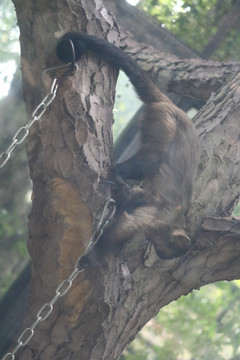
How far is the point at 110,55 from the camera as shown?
9.59ft

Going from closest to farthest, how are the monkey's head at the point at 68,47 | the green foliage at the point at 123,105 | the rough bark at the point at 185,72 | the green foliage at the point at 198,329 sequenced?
the monkey's head at the point at 68,47
the rough bark at the point at 185,72
the green foliage at the point at 123,105
the green foliage at the point at 198,329

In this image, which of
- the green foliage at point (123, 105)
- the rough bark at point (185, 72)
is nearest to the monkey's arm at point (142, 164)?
the rough bark at point (185, 72)

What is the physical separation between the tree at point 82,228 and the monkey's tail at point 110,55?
2.3 inches

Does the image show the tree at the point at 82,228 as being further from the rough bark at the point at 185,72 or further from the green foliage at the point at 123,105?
the green foliage at the point at 123,105

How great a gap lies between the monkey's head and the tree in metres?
0.06

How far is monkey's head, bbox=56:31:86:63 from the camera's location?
2.61 metres

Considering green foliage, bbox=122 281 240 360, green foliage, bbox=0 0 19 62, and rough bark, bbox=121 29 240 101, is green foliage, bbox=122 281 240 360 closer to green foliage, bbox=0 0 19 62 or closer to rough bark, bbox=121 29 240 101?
rough bark, bbox=121 29 240 101

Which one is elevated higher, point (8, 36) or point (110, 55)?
point (110, 55)

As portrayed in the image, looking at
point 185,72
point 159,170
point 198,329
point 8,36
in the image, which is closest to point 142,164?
point 159,170

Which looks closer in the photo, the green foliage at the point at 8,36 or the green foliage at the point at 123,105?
the green foliage at the point at 8,36

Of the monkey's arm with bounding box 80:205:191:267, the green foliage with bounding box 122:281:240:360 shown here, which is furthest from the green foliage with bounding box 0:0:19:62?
the green foliage with bounding box 122:281:240:360

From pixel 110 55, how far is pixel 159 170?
0.79 meters

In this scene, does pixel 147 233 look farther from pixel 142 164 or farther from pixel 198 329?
pixel 198 329

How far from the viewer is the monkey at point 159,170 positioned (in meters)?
3.13
